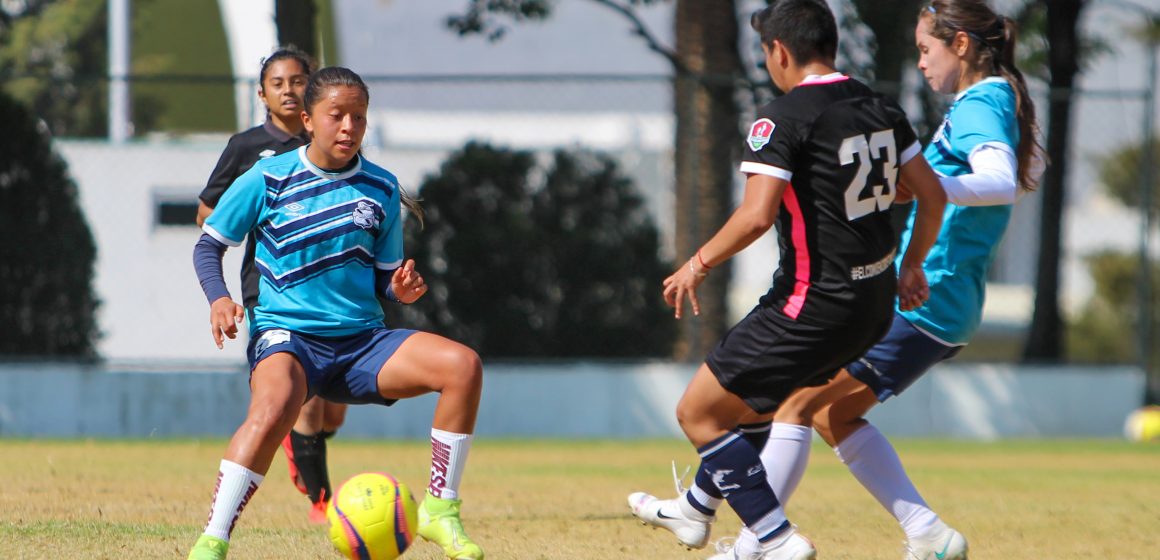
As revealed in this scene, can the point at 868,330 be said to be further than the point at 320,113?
No

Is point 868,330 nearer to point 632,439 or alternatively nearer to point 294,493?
point 294,493

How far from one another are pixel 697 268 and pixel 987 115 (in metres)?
1.22

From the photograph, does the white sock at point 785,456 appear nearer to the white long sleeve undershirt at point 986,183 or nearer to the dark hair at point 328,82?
the white long sleeve undershirt at point 986,183

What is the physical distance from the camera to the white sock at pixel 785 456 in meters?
5.29

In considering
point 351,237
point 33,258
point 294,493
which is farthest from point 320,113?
point 33,258

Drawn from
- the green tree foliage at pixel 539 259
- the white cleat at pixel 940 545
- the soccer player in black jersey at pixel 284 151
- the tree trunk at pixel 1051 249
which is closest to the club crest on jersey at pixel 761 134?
the white cleat at pixel 940 545

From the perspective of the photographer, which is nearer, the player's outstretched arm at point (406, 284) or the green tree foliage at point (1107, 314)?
the player's outstretched arm at point (406, 284)

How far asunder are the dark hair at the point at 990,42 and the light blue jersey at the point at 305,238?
210 cm

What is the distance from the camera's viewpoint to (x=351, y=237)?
519 cm

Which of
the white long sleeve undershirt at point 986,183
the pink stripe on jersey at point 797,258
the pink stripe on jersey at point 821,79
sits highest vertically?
the pink stripe on jersey at point 821,79

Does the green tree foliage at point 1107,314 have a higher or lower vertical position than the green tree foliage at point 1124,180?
lower

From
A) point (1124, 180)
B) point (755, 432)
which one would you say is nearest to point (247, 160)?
point (755, 432)

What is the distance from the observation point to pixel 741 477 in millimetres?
4871

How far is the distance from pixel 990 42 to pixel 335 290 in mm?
2460
